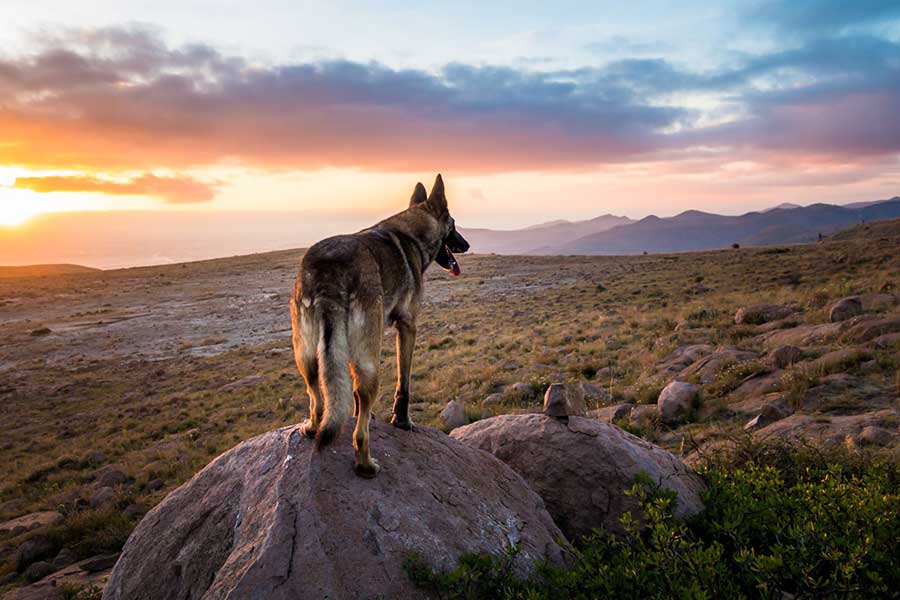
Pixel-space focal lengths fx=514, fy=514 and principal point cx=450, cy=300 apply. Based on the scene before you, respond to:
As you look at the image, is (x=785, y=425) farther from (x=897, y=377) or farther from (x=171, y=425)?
(x=171, y=425)

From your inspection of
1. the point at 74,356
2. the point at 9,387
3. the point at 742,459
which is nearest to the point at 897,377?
the point at 742,459

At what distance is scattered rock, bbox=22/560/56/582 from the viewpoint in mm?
8211

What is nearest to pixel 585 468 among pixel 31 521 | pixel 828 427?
pixel 828 427

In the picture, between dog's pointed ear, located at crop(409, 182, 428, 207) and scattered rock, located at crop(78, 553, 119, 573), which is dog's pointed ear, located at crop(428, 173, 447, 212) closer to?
dog's pointed ear, located at crop(409, 182, 428, 207)

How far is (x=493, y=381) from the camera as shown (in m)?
15.3

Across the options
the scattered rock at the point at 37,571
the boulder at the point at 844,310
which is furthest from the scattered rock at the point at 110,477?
the boulder at the point at 844,310

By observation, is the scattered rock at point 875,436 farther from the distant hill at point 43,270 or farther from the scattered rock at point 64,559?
the distant hill at point 43,270

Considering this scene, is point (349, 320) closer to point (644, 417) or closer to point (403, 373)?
point (403, 373)

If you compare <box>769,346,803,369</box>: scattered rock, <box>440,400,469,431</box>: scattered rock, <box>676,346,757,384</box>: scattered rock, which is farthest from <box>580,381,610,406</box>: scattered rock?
<box>769,346,803,369</box>: scattered rock

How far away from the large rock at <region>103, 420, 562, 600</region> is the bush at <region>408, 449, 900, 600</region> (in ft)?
1.07

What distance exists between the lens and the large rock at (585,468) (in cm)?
539

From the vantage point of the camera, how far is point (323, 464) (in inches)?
165

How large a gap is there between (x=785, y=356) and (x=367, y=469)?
11.0 m

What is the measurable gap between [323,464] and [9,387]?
84.0 ft
